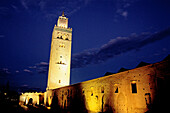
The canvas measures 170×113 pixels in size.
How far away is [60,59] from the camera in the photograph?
102 feet

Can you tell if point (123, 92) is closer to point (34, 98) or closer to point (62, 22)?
point (34, 98)

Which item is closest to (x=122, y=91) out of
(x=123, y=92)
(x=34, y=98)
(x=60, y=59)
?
(x=123, y=92)

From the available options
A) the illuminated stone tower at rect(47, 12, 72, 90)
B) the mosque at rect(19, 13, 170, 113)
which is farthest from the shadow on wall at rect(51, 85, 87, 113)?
the illuminated stone tower at rect(47, 12, 72, 90)

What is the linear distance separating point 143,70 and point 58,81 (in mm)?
23476

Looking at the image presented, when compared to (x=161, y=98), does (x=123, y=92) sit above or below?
above

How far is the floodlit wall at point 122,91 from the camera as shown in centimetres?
849

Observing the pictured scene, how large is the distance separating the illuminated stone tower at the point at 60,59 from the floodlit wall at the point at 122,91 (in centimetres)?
1300

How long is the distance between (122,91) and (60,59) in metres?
22.3

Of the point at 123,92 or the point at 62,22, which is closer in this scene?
the point at 123,92

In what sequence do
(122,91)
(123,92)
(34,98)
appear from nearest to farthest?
(123,92), (122,91), (34,98)

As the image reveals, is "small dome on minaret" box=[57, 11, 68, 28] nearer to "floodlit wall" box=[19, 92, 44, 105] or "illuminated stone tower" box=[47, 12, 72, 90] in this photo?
"illuminated stone tower" box=[47, 12, 72, 90]

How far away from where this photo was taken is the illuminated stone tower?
98.4 ft

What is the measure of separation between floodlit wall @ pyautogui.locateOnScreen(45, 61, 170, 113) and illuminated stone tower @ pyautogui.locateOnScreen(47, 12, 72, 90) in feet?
42.6

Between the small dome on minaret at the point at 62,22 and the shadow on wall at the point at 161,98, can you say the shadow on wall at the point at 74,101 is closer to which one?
the shadow on wall at the point at 161,98
